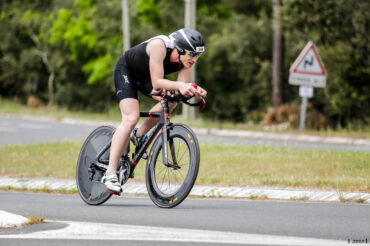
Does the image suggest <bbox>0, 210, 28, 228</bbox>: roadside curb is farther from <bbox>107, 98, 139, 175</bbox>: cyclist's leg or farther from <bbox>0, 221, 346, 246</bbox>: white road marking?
<bbox>107, 98, 139, 175</bbox>: cyclist's leg

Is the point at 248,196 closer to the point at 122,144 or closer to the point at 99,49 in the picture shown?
the point at 122,144

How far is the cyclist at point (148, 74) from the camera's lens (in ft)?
22.0

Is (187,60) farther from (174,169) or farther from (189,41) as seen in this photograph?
(174,169)

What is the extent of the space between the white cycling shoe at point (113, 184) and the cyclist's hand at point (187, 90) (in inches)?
49.4

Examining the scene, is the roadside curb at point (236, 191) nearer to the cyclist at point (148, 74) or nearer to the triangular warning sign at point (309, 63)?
the cyclist at point (148, 74)

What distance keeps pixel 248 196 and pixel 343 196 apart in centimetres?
111

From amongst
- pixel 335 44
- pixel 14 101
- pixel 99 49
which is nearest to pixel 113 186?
pixel 335 44

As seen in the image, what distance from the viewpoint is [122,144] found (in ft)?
24.1

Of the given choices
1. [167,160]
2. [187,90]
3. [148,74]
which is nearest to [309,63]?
[148,74]

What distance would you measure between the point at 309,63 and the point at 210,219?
1469 centimetres

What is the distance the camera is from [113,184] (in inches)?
286

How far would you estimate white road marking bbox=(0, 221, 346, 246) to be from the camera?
519 centimetres

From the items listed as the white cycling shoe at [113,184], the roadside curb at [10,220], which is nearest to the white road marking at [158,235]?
the roadside curb at [10,220]

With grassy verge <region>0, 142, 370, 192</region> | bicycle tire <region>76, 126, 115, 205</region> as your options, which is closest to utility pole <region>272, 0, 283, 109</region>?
grassy verge <region>0, 142, 370, 192</region>
